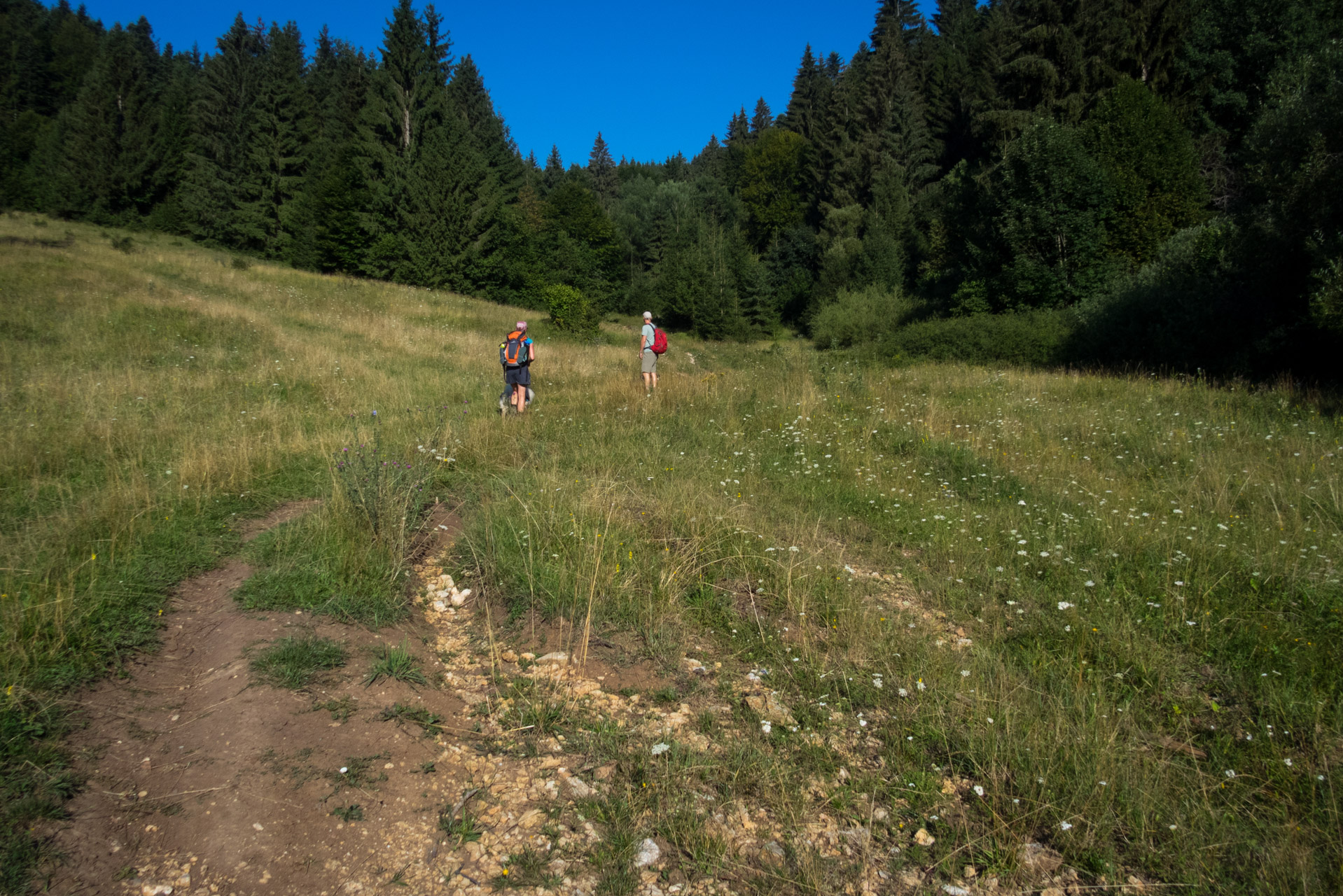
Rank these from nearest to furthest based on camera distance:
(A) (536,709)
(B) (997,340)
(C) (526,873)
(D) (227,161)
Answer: (C) (526,873), (A) (536,709), (B) (997,340), (D) (227,161)

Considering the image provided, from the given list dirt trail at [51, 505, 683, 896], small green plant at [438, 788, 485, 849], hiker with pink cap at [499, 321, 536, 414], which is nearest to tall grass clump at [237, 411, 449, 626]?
dirt trail at [51, 505, 683, 896]

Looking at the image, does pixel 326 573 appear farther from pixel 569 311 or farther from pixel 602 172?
pixel 602 172

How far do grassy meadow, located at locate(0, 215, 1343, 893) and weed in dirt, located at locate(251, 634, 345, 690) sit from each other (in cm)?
48

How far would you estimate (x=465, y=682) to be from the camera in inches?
166

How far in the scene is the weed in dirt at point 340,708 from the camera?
3615mm

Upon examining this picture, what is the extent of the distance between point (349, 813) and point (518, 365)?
8.61m

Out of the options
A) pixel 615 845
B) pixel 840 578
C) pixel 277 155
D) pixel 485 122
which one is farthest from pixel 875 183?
pixel 615 845

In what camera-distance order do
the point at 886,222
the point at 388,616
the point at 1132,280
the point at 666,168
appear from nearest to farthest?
1. the point at 388,616
2. the point at 1132,280
3. the point at 886,222
4. the point at 666,168

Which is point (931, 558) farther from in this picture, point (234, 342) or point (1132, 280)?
point (1132, 280)

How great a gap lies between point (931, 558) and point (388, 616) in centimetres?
434

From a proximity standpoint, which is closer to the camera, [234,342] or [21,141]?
[234,342]

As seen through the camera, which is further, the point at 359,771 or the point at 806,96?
the point at 806,96

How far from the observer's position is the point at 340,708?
3680 millimetres

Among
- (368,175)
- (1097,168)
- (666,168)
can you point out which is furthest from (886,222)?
(666,168)
